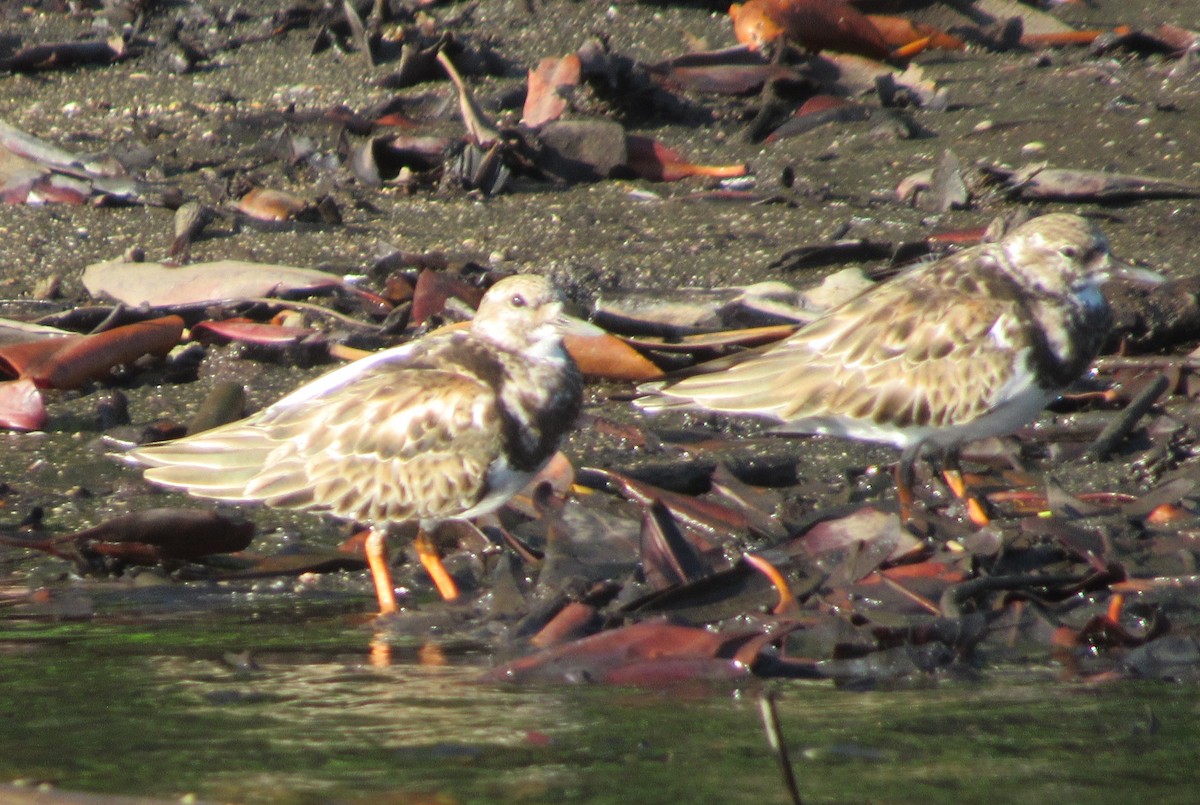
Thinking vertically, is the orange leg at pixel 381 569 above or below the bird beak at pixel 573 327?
below

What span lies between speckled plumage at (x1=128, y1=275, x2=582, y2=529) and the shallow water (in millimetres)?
826

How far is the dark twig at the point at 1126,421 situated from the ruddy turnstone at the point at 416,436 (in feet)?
5.45

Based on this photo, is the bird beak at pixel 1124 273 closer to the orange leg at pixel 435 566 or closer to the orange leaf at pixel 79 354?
the orange leg at pixel 435 566

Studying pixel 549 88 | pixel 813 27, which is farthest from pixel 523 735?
pixel 813 27

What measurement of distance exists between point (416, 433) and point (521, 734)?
5.39 ft

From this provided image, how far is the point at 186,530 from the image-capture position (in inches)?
182

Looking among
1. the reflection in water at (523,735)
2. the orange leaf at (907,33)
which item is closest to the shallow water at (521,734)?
the reflection in water at (523,735)

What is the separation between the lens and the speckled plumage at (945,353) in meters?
4.99

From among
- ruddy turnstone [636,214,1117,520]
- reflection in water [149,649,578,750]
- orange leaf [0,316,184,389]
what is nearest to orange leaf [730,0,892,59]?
ruddy turnstone [636,214,1117,520]

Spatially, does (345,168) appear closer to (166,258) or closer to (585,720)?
(166,258)

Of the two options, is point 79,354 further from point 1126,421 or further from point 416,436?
point 1126,421

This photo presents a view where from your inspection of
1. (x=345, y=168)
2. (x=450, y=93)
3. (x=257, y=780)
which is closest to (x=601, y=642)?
(x=257, y=780)

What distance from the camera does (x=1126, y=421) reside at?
5082 mm

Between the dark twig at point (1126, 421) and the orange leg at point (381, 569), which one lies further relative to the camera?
the dark twig at point (1126, 421)
